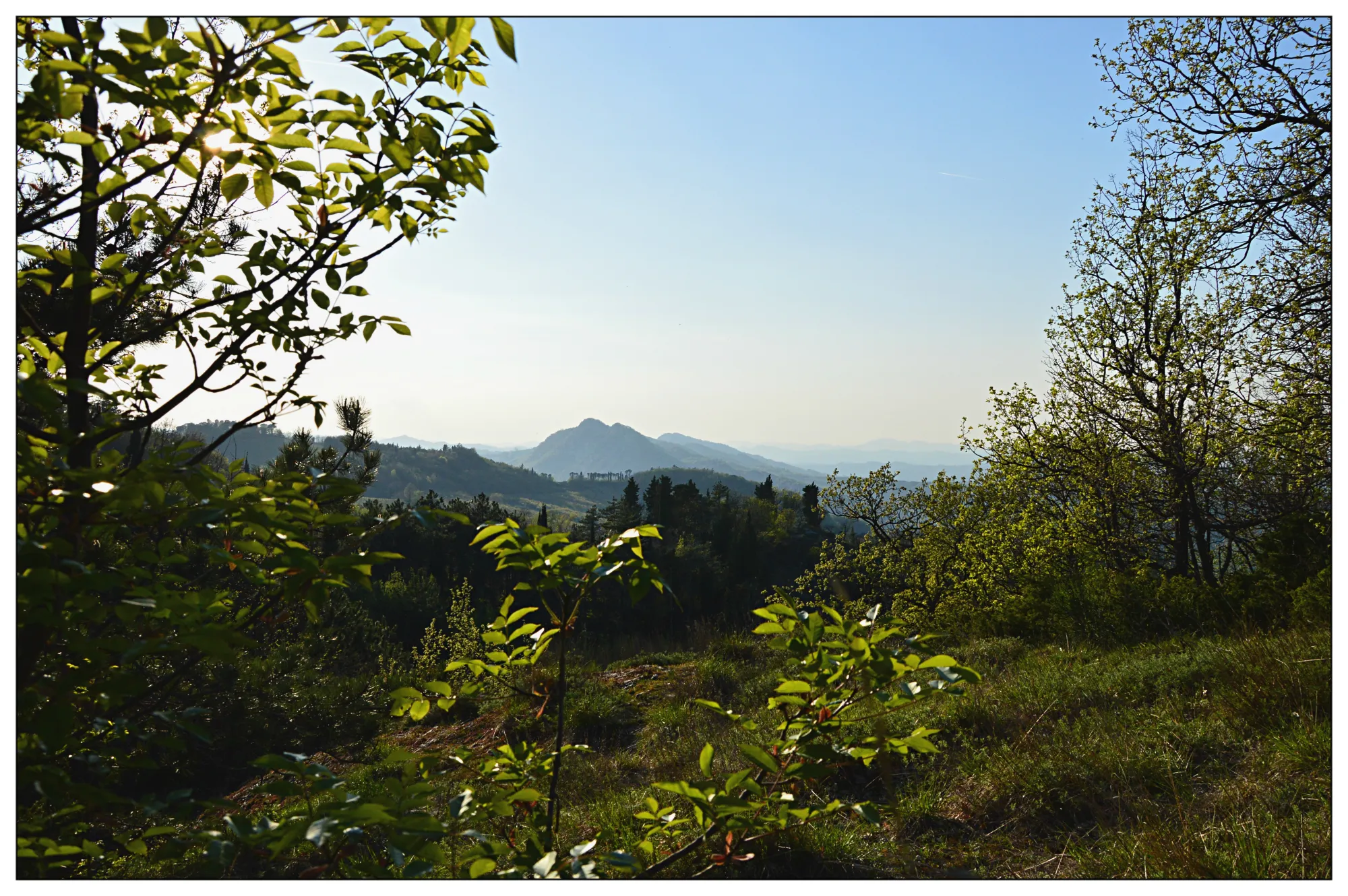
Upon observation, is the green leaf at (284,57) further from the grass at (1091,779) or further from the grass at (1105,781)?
the grass at (1105,781)

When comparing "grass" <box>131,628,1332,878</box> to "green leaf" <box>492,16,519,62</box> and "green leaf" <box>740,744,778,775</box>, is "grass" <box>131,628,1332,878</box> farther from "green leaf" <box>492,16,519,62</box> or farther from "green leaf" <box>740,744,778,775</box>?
"green leaf" <box>492,16,519,62</box>

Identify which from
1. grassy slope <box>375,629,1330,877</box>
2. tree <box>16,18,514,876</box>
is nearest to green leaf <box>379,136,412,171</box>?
tree <box>16,18,514,876</box>

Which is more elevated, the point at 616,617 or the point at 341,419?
the point at 341,419

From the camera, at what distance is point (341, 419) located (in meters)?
10.8

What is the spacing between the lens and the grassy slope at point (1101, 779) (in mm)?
2939

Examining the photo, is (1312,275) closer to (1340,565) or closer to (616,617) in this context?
(1340,565)

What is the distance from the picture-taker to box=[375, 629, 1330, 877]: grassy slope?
9.64 ft

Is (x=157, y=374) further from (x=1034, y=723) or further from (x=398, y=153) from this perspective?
(x=1034, y=723)

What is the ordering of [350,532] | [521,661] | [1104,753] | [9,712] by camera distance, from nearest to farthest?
[9,712] → [350,532] → [521,661] → [1104,753]

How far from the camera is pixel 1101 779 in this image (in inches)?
146

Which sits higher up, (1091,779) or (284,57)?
(284,57)

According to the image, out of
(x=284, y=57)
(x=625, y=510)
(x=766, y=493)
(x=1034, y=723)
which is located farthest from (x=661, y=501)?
(x=284, y=57)

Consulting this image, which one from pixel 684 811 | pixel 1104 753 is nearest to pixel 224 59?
pixel 684 811

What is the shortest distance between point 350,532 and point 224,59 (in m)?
1.15
